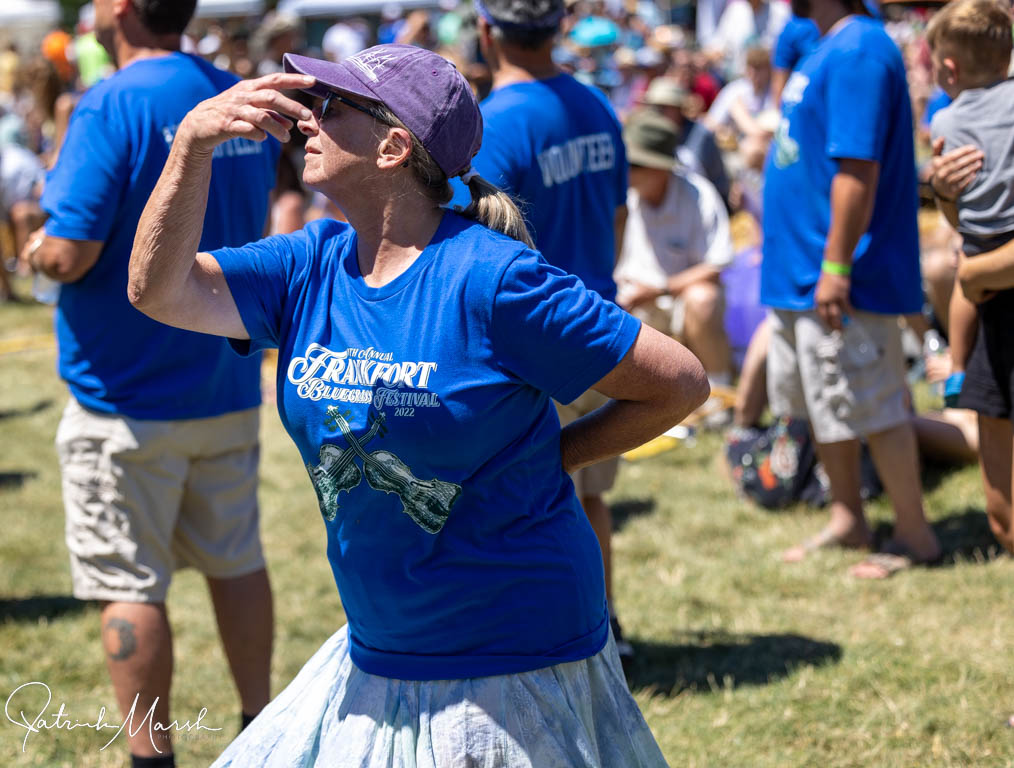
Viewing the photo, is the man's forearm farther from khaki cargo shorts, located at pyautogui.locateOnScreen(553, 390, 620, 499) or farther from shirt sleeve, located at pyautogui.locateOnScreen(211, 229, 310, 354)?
shirt sleeve, located at pyautogui.locateOnScreen(211, 229, 310, 354)

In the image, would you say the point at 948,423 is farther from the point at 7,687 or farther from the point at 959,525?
the point at 7,687

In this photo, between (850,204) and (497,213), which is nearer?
(497,213)

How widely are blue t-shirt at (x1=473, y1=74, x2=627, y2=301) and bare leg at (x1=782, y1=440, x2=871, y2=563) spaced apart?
5.27 feet

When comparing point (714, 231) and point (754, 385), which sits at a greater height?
point (714, 231)

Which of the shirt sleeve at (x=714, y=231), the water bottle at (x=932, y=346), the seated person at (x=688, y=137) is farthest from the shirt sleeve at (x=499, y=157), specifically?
the seated person at (x=688, y=137)

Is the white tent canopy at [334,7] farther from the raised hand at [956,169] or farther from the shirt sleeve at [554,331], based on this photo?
the shirt sleeve at [554,331]

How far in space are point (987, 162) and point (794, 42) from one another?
3.42 meters

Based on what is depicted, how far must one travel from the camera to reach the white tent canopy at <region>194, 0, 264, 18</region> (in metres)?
27.6

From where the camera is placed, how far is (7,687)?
4.28 metres

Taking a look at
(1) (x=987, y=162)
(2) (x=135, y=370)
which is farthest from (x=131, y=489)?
(1) (x=987, y=162)

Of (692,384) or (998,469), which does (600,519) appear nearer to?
(998,469)

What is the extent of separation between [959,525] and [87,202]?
393cm

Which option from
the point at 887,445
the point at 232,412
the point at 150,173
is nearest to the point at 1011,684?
the point at 887,445

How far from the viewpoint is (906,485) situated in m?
4.84
